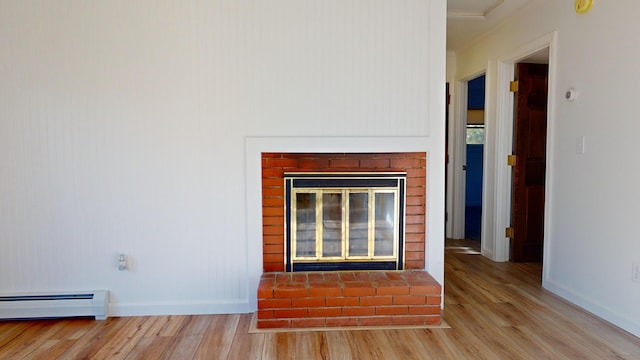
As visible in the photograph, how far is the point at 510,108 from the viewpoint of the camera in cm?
369

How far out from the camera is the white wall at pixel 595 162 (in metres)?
2.28

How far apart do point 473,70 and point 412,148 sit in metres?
2.23

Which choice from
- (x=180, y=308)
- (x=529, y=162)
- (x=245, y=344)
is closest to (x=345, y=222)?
(x=245, y=344)

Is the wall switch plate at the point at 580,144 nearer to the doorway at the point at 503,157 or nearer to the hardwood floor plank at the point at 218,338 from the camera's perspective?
the doorway at the point at 503,157

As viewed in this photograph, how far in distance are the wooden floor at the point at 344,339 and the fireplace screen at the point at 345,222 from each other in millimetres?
519

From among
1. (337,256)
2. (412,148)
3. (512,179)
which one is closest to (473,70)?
(512,179)

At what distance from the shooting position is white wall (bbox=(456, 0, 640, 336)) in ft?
7.48

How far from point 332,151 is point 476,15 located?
2134mm

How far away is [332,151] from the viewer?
101 inches

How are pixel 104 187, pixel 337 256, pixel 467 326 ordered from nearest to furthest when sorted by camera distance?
pixel 467 326 < pixel 104 187 < pixel 337 256

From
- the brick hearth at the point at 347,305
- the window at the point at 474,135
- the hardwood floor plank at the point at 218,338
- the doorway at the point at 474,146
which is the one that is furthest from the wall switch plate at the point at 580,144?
the window at the point at 474,135

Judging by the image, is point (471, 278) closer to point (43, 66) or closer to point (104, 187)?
point (104, 187)

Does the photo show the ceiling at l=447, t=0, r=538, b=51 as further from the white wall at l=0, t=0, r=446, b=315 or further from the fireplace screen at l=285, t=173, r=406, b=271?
the fireplace screen at l=285, t=173, r=406, b=271

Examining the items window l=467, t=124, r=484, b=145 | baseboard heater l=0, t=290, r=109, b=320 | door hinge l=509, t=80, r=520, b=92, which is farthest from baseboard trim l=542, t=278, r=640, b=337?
window l=467, t=124, r=484, b=145
